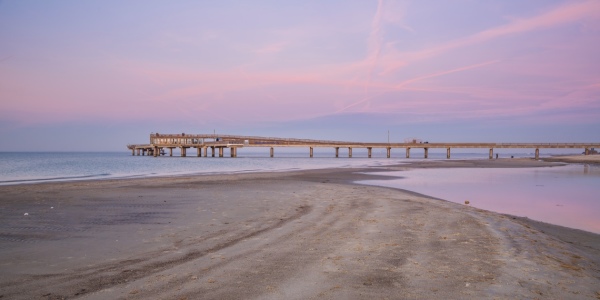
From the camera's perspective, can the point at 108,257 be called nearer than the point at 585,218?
Yes

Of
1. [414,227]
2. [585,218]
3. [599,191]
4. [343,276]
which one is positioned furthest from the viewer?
[599,191]

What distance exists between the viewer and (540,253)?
880cm

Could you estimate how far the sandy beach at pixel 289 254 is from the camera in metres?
6.25

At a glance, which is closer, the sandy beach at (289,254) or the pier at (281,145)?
the sandy beach at (289,254)

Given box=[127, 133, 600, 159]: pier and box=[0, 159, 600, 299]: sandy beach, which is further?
box=[127, 133, 600, 159]: pier

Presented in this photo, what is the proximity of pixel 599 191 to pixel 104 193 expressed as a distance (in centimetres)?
2869

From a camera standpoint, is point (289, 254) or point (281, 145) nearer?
point (289, 254)

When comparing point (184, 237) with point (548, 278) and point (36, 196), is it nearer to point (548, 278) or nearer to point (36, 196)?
point (548, 278)

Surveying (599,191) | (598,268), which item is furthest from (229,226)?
(599,191)

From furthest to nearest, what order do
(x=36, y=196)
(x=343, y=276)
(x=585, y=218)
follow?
(x=36, y=196)
(x=585, y=218)
(x=343, y=276)

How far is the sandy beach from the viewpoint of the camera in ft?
20.5

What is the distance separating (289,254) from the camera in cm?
838

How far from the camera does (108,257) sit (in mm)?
8164

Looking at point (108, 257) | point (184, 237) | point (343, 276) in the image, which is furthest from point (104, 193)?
point (343, 276)
